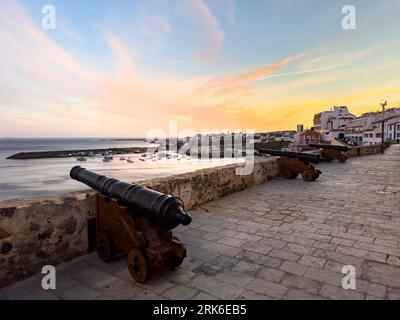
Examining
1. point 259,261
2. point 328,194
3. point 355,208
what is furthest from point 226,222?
point 328,194

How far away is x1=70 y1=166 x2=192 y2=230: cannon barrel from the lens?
108 inches

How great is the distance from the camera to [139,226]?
9.70 feet

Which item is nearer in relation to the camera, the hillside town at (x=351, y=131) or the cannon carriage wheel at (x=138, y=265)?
the cannon carriage wheel at (x=138, y=265)

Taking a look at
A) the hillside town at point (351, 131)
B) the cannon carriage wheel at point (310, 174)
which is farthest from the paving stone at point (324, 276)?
the hillside town at point (351, 131)

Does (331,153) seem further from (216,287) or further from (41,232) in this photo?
(41,232)

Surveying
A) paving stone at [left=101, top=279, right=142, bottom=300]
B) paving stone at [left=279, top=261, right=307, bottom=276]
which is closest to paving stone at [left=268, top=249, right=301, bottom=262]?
paving stone at [left=279, top=261, right=307, bottom=276]

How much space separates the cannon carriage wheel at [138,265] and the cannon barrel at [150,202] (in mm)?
359

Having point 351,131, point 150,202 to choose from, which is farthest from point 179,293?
point 351,131

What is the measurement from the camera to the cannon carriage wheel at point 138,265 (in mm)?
2717

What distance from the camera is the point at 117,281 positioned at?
282 centimetres

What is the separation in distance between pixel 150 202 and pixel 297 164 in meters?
7.17

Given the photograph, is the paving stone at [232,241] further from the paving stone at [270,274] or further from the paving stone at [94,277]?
the paving stone at [94,277]

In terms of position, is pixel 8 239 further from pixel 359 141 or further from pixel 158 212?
pixel 359 141

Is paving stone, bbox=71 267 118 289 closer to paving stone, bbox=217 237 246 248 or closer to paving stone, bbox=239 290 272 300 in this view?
paving stone, bbox=239 290 272 300
